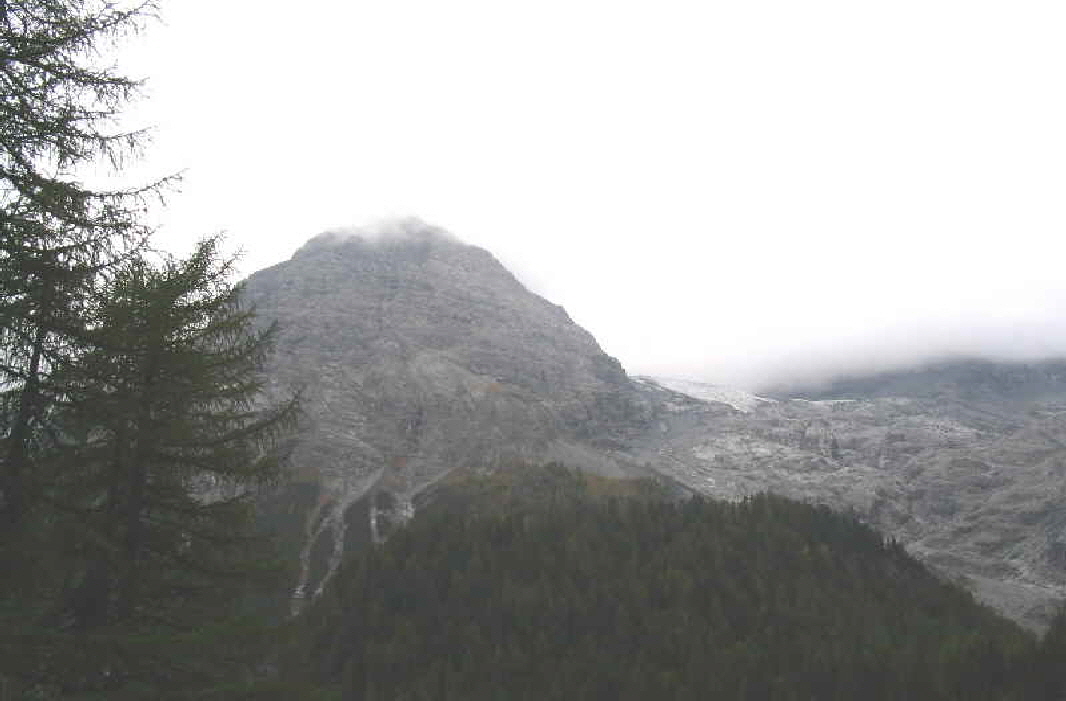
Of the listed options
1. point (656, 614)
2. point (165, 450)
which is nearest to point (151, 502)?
point (165, 450)

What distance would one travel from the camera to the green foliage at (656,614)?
9638 centimetres

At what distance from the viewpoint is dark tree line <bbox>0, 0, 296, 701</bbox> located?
978cm

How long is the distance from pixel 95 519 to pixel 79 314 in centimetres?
311

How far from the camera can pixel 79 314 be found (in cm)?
1101

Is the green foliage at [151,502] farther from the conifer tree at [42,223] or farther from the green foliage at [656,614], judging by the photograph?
the green foliage at [656,614]

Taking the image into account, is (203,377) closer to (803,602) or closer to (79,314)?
(79,314)

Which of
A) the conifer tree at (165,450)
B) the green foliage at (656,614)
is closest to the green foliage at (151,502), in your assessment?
the conifer tree at (165,450)

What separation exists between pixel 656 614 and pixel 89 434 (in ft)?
381

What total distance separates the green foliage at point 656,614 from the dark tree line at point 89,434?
92738mm

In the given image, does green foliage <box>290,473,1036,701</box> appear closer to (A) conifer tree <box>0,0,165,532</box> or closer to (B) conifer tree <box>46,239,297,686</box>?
(B) conifer tree <box>46,239,297,686</box>

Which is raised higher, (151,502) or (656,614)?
(151,502)

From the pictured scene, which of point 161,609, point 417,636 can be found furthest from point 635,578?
point 161,609

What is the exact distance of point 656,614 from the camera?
118312 mm

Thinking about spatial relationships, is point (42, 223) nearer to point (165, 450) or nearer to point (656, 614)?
point (165, 450)
